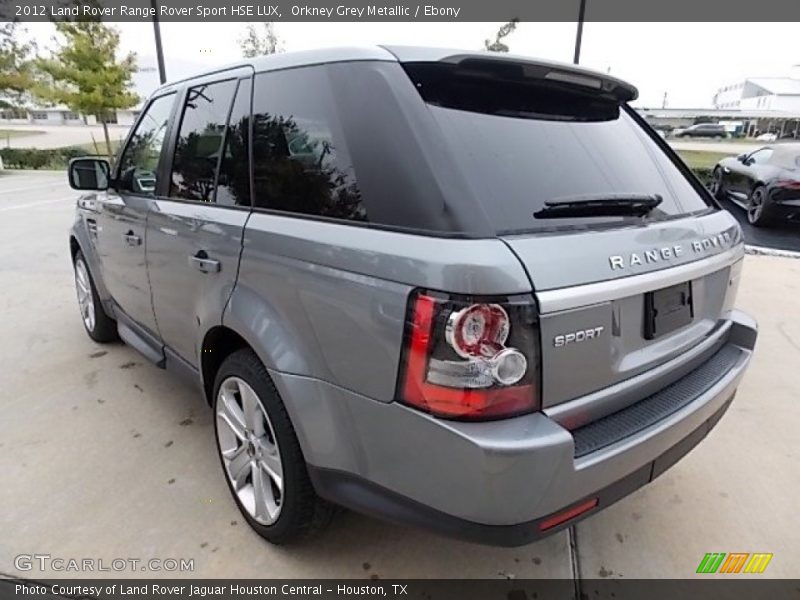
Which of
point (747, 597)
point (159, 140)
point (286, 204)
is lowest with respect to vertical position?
point (747, 597)

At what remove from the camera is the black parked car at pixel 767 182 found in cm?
860

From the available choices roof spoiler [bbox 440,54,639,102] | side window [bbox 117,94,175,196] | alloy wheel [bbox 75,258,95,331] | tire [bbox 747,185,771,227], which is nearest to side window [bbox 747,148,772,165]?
tire [bbox 747,185,771,227]

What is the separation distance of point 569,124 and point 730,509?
6.09ft

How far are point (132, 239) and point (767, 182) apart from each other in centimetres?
Answer: 963

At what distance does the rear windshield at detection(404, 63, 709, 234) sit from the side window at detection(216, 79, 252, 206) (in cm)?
82

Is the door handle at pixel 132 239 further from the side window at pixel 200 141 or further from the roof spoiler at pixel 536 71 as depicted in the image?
the roof spoiler at pixel 536 71

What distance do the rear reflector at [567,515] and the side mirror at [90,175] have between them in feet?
10.8

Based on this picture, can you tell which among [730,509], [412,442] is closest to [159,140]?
[412,442]

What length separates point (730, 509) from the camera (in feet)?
8.05

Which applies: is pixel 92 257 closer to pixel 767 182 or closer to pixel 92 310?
pixel 92 310

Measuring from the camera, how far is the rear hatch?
1505 millimetres

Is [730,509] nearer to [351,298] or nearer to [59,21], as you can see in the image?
[351,298]

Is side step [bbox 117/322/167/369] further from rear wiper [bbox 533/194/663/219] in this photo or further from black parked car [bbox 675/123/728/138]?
black parked car [bbox 675/123/728/138]

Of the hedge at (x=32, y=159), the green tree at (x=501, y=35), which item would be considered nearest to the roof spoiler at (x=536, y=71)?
the green tree at (x=501, y=35)
